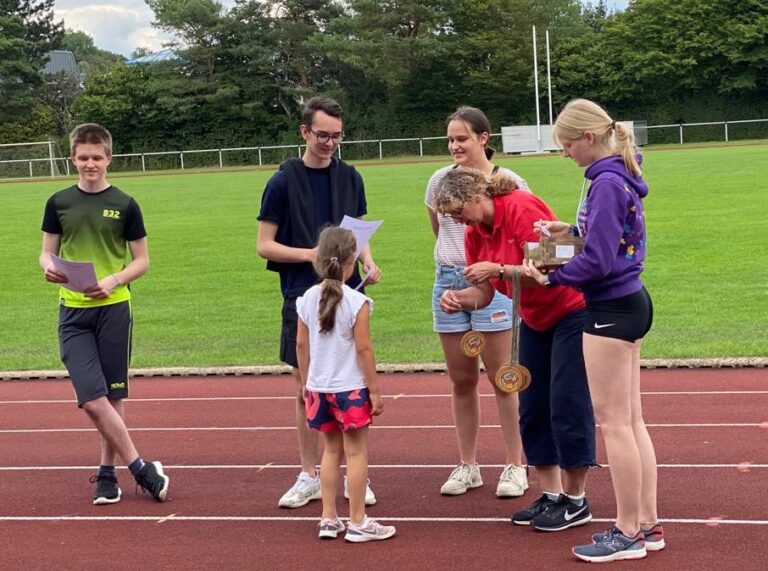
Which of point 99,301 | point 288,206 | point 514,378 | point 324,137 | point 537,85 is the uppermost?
point 537,85

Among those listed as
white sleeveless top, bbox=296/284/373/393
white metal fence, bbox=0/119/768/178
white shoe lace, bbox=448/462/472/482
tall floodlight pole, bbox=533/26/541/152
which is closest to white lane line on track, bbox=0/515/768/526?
white shoe lace, bbox=448/462/472/482

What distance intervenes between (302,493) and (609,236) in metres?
2.48

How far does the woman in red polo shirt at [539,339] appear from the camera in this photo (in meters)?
5.38

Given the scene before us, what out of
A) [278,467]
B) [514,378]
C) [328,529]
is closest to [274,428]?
[278,467]

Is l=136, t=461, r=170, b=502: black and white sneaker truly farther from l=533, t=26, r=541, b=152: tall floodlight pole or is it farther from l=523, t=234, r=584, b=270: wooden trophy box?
l=533, t=26, r=541, b=152: tall floodlight pole

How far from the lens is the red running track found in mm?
5371

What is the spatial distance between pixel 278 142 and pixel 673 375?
58.4 metres

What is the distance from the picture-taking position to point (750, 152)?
140ft

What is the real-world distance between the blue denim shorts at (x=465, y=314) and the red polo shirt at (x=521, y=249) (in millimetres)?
618

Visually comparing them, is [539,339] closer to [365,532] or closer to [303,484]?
[365,532]

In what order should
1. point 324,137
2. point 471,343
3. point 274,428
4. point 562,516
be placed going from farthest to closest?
1. point 274,428
2. point 324,137
3. point 471,343
4. point 562,516

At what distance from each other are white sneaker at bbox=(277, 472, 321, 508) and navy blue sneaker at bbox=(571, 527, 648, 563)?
1753 millimetres

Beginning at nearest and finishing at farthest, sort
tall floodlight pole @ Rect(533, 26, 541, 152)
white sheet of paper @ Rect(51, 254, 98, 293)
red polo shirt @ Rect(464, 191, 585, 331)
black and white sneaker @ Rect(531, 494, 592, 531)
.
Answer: red polo shirt @ Rect(464, 191, 585, 331), black and white sneaker @ Rect(531, 494, 592, 531), white sheet of paper @ Rect(51, 254, 98, 293), tall floodlight pole @ Rect(533, 26, 541, 152)

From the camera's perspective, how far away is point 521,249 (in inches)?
215
